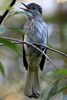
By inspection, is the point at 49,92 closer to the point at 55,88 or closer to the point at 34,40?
the point at 55,88

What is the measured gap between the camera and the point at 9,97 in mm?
3162

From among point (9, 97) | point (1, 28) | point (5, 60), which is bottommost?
point (9, 97)

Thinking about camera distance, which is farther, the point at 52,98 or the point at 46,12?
the point at 46,12

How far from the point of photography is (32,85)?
2.27m

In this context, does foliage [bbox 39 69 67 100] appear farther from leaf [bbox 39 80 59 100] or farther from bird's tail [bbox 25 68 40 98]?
bird's tail [bbox 25 68 40 98]

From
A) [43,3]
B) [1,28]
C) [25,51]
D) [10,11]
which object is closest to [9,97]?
[25,51]

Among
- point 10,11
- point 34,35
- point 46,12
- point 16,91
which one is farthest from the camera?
point 16,91

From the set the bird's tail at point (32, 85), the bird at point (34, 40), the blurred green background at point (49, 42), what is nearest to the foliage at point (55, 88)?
the bird's tail at point (32, 85)

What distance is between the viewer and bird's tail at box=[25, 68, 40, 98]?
6.62 ft

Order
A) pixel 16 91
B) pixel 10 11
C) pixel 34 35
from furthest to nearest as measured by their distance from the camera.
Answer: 1. pixel 16 91
2. pixel 34 35
3. pixel 10 11

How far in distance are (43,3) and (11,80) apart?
0.76 metres

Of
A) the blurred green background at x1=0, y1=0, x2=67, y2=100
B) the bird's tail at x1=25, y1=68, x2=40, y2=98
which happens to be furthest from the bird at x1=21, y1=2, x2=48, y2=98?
the blurred green background at x1=0, y1=0, x2=67, y2=100

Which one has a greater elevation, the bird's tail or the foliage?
the foliage

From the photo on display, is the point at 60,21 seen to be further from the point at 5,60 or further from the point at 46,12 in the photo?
the point at 5,60
